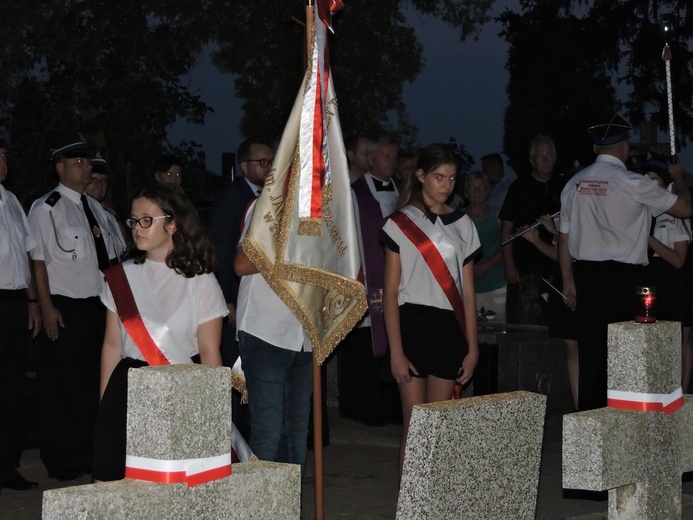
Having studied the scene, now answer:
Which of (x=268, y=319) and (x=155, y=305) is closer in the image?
(x=155, y=305)

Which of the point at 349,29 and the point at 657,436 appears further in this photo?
the point at 349,29

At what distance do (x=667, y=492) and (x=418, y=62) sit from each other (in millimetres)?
20867

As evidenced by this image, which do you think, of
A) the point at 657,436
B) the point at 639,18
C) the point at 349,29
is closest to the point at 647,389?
the point at 657,436

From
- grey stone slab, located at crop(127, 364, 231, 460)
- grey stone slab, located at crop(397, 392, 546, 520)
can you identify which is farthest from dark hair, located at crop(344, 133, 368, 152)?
grey stone slab, located at crop(127, 364, 231, 460)

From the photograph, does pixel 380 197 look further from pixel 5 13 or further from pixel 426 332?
pixel 5 13

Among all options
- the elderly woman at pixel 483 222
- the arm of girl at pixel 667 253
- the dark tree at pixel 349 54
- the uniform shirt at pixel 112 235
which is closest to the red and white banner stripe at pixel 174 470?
the uniform shirt at pixel 112 235

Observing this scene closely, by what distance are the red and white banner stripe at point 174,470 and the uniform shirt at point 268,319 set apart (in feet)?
8.34

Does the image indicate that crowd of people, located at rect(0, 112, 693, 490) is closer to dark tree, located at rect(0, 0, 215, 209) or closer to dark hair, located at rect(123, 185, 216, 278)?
dark hair, located at rect(123, 185, 216, 278)

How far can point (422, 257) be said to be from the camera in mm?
6668

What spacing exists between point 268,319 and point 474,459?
216 centimetres

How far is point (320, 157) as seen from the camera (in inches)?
248

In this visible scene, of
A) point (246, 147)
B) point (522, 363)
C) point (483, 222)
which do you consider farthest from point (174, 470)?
point (483, 222)

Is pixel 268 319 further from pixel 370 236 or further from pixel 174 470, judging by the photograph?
pixel 370 236

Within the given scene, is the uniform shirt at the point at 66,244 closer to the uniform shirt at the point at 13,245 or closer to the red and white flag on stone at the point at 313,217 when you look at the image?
the uniform shirt at the point at 13,245
